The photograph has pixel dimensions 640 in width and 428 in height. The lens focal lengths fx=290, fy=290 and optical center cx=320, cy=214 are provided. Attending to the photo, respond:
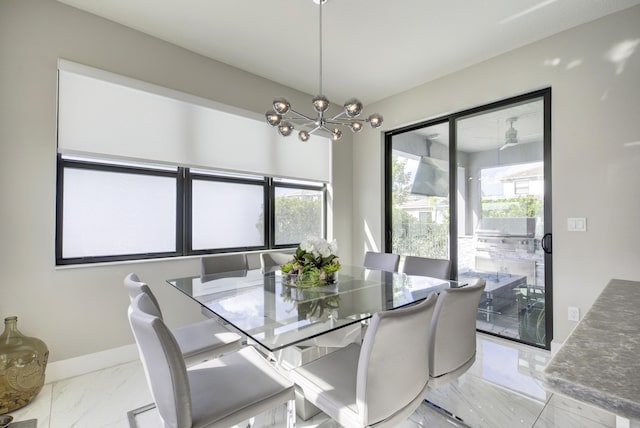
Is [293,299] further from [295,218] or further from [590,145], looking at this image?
[590,145]

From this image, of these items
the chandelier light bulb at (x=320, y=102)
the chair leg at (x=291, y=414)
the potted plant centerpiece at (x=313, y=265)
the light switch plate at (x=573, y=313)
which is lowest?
the chair leg at (x=291, y=414)

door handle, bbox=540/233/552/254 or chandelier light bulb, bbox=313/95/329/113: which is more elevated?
chandelier light bulb, bbox=313/95/329/113

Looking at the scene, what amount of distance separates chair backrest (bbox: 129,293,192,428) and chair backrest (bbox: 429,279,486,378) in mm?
1068

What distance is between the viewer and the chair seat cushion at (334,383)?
113 cm

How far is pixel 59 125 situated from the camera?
2.25 metres

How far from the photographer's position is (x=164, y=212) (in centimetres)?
281

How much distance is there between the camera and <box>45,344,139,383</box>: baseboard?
2.20 metres

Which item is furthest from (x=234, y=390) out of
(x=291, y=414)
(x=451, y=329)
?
(x=451, y=329)

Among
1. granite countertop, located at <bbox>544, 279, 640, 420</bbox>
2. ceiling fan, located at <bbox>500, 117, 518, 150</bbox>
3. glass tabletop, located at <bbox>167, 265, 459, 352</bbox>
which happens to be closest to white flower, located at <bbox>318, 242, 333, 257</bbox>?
glass tabletop, located at <bbox>167, 265, 459, 352</bbox>

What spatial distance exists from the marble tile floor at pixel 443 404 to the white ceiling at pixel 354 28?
2679 millimetres

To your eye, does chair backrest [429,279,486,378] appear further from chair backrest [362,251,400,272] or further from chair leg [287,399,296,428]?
chair backrest [362,251,400,272]

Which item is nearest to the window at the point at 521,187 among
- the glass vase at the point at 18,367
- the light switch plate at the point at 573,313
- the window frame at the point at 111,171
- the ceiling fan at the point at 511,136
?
the ceiling fan at the point at 511,136

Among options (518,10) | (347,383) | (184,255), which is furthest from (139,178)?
(518,10)

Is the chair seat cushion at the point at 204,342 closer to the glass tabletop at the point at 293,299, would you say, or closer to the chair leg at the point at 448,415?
the glass tabletop at the point at 293,299
